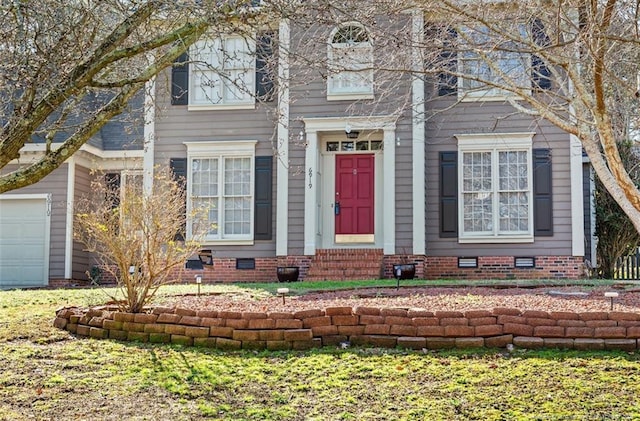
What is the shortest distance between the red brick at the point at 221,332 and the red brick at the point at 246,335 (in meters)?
0.05

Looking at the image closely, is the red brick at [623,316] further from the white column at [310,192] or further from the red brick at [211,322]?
the white column at [310,192]

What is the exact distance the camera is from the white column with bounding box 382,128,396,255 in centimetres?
1381

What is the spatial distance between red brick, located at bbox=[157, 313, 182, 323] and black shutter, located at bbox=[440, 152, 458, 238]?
848 cm

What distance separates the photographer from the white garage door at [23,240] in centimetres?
1565

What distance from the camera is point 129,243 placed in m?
7.07

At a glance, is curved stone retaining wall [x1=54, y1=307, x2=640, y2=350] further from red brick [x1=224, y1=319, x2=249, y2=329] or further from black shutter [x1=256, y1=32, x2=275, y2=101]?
black shutter [x1=256, y1=32, x2=275, y2=101]

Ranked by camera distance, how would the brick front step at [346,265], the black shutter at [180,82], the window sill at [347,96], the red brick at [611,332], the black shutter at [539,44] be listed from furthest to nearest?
1. the black shutter at [180,82]
2. the window sill at [347,96]
3. the brick front step at [346,265]
4. the black shutter at [539,44]
5. the red brick at [611,332]

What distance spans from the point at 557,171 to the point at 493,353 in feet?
29.1

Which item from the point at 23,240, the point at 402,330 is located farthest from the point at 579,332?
the point at 23,240

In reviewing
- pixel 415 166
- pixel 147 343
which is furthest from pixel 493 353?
pixel 415 166

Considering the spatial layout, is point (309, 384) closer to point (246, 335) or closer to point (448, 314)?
point (246, 335)

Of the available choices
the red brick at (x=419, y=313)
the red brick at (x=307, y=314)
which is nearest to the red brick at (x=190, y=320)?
the red brick at (x=307, y=314)

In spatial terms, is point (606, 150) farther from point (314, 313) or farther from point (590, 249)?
point (590, 249)

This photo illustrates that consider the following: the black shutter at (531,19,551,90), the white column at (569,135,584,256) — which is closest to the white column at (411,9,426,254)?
the black shutter at (531,19,551,90)
